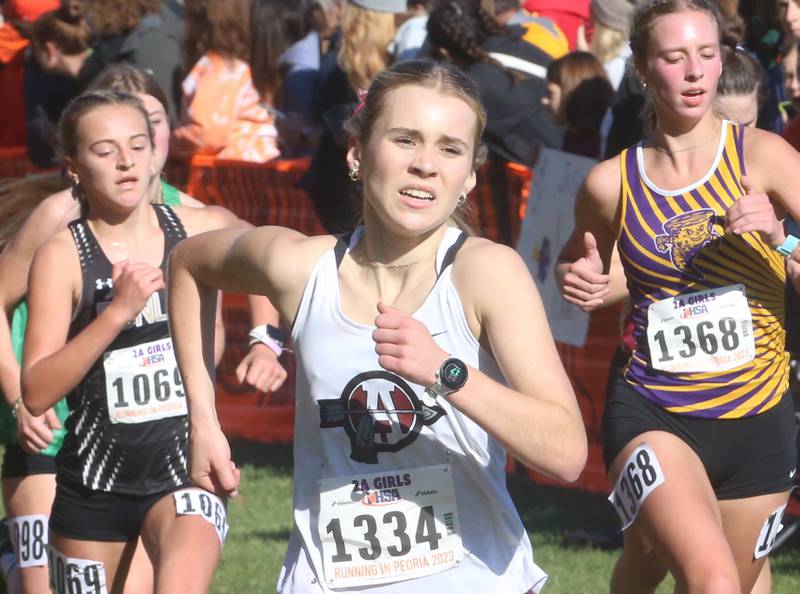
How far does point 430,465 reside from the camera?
345 centimetres

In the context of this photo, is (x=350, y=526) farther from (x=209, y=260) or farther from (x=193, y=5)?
(x=193, y=5)

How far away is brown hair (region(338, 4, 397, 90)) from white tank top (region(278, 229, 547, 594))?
4.67 meters

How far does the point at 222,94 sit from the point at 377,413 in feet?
20.3

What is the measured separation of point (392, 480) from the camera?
11.3 ft

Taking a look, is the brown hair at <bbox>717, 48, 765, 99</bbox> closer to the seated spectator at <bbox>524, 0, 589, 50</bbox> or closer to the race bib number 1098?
the race bib number 1098

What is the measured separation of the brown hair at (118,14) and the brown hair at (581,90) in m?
4.11

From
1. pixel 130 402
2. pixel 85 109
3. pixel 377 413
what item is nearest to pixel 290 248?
pixel 377 413

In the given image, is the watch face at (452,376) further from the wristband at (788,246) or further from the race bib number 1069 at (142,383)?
the race bib number 1069 at (142,383)

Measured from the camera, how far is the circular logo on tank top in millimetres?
3387

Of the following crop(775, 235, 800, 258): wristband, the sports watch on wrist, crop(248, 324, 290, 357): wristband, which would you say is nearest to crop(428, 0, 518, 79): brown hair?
crop(248, 324, 290, 357): wristband

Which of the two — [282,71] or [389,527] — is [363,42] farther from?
[389,527]

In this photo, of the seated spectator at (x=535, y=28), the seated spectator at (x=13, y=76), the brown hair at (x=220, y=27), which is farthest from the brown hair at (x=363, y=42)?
the seated spectator at (x=13, y=76)

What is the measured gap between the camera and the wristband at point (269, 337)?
4.53 metres

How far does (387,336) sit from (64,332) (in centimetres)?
209
